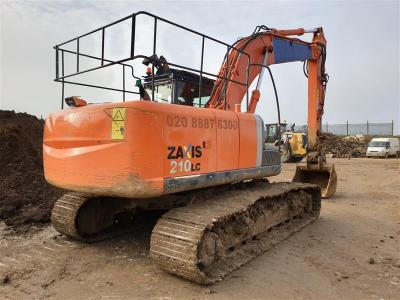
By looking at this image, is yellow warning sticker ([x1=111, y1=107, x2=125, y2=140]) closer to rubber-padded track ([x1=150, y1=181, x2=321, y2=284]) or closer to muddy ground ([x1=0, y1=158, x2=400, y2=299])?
rubber-padded track ([x1=150, y1=181, x2=321, y2=284])

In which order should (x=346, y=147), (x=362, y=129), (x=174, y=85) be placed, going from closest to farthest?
(x=174, y=85) → (x=346, y=147) → (x=362, y=129)

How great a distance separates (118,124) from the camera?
3.88m

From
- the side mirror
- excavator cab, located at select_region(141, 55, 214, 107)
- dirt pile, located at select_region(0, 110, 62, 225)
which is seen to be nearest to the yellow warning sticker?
the side mirror

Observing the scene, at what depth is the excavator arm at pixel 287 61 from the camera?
5.94m

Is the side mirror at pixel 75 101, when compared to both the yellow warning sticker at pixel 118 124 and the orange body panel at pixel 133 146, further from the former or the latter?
the yellow warning sticker at pixel 118 124

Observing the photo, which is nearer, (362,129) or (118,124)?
(118,124)

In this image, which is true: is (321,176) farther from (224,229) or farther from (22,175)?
(22,175)

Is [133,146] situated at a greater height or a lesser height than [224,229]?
greater

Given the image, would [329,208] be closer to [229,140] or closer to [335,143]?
[229,140]

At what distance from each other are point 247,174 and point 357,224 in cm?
276

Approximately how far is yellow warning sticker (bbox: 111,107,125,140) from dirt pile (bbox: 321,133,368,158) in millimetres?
Answer: 24509

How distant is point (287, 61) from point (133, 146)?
4976 mm

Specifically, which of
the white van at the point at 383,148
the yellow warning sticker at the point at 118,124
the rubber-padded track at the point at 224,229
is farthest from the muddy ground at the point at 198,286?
the white van at the point at 383,148

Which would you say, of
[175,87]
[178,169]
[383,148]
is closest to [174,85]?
[175,87]
